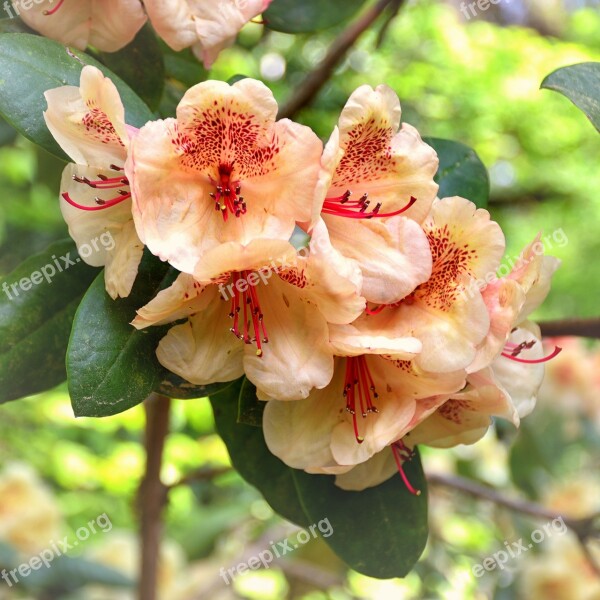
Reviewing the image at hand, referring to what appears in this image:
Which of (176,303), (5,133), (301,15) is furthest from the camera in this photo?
(5,133)

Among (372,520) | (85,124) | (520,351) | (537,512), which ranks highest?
(85,124)

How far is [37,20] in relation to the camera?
1.96 feet

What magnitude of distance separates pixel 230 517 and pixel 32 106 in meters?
1.31

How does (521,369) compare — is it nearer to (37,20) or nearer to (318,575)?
(37,20)

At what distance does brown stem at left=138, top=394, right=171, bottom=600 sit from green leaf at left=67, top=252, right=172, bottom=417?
394mm

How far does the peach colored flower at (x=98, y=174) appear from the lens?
0.49 m

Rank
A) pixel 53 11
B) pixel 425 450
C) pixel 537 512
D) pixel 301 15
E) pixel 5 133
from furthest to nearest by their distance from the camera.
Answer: pixel 425 450 → pixel 537 512 → pixel 5 133 → pixel 301 15 → pixel 53 11

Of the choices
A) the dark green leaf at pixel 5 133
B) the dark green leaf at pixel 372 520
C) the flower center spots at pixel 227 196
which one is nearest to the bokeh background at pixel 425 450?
the dark green leaf at pixel 5 133

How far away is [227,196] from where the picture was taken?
520mm

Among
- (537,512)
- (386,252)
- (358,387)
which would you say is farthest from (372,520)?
(537,512)

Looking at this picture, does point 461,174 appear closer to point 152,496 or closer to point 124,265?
point 124,265

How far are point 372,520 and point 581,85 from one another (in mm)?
349

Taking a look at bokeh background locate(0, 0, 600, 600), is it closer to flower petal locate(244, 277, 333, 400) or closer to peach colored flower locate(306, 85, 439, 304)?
→ peach colored flower locate(306, 85, 439, 304)

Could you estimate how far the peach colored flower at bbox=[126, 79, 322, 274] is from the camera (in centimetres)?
48
